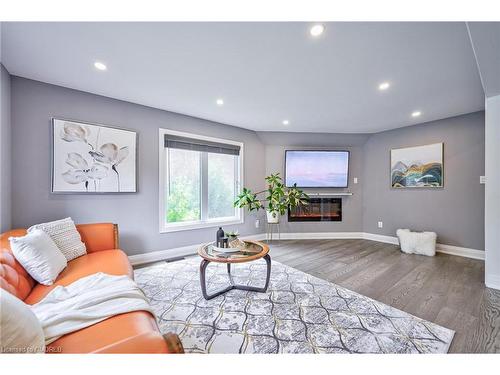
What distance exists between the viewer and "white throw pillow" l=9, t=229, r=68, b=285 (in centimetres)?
149

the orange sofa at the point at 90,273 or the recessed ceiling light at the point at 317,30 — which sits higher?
the recessed ceiling light at the point at 317,30

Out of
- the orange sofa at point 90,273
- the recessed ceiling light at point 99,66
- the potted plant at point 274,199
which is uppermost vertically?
the recessed ceiling light at point 99,66

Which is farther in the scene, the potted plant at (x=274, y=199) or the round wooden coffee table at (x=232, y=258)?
the potted plant at (x=274, y=199)

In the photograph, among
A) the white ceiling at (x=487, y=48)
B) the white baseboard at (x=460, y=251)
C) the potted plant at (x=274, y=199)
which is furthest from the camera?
the potted plant at (x=274, y=199)

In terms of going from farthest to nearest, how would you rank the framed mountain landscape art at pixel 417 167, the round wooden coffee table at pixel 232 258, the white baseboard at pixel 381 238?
the white baseboard at pixel 381 238 → the framed mountain landscape art at pixel 417 167 → the round wooden coffee table at pixel 232 258

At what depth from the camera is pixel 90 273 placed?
5.41 ft

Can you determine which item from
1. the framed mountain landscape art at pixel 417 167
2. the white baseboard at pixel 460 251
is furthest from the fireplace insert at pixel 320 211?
the white baseboard at pixel 460 251

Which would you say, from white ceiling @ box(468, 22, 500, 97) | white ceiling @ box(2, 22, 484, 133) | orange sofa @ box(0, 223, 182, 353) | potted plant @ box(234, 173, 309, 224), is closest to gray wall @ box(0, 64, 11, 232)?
white ceiling @ box(2, 22, 484, 133)

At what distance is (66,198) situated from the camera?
97.3 inches

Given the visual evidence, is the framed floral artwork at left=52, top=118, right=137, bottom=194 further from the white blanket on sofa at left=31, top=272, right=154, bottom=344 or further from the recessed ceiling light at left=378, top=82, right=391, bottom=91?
the recessed ceiling light at left=378, top=82, right=391, bottom=91

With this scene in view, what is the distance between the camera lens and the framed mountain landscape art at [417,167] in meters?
3.56

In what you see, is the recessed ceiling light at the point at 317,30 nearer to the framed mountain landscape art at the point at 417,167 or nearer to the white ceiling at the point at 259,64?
the white ceiling at the point at 259,64

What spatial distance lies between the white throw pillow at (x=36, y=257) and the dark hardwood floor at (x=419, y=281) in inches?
104
